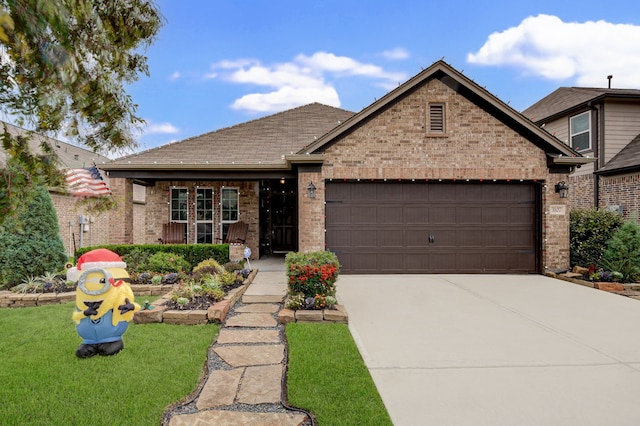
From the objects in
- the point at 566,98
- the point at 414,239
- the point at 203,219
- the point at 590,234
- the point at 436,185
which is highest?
the point at 566,98

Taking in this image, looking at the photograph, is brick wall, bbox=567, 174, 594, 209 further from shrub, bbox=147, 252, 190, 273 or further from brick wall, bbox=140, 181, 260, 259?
shrub, bbox=147, 252, 190, 273

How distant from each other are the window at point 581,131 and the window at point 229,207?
1253 centimetres

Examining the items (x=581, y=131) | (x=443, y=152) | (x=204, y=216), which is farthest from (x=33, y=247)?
(x=581, y=131)

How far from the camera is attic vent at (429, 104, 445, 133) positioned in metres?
9.29

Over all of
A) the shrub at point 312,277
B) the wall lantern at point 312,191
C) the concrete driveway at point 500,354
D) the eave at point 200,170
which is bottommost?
the concrete driveway at point 500,354

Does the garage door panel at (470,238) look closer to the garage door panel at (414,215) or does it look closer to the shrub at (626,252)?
the garage door panel at (414,215)

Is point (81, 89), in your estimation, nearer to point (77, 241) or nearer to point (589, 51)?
point (77, 241)

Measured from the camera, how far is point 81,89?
1.99 metres

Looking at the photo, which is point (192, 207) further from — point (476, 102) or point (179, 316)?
point (476, 102)

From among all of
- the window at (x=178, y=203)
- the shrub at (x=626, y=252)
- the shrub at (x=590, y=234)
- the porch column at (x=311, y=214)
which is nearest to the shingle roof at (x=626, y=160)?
the shrub at (x=590, y=234)

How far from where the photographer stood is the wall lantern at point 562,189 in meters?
9.18

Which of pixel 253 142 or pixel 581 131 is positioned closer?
pixel 253 142

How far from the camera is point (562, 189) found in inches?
362

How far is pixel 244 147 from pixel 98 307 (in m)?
8.13
